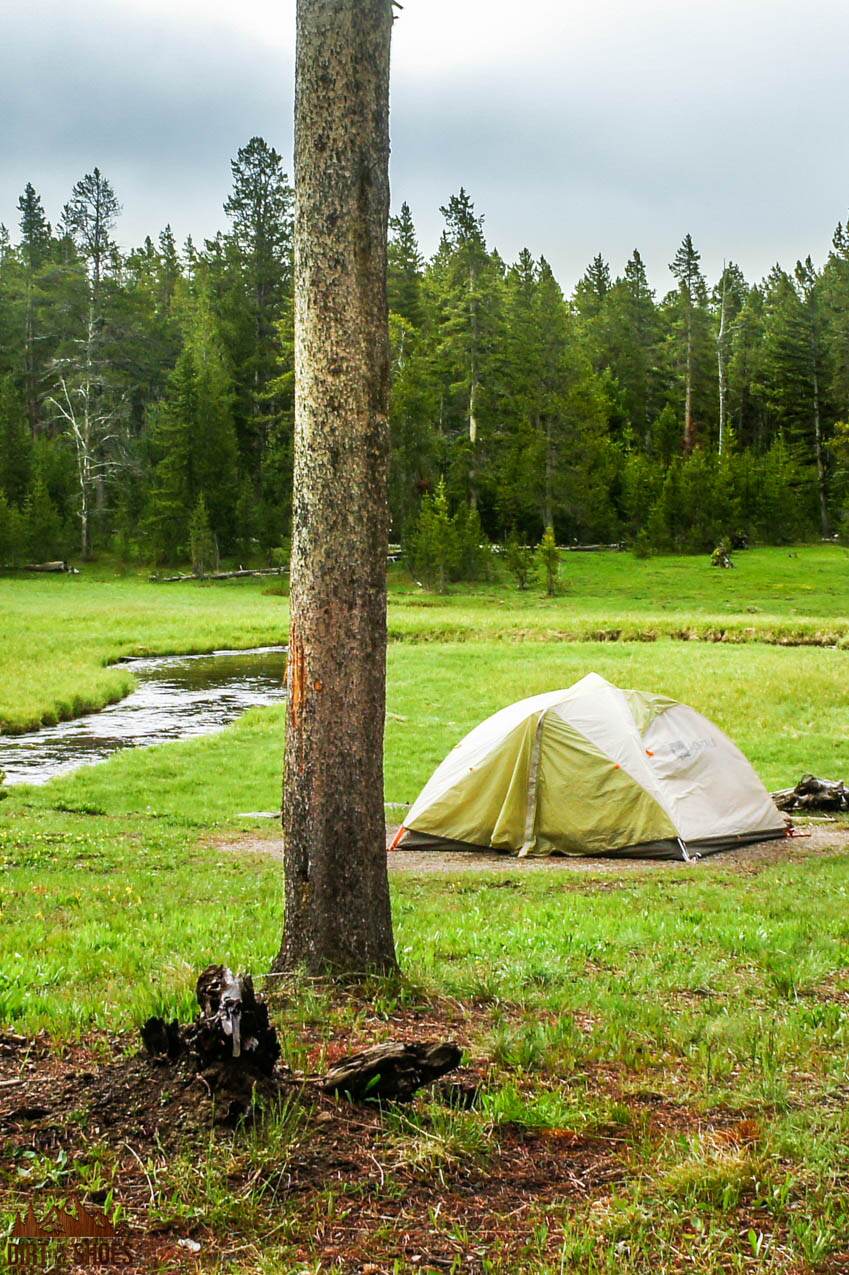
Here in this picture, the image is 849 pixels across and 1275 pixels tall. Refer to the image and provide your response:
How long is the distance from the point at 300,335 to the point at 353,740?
7.14 ft

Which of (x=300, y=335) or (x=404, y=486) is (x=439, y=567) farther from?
(x=300, y=335)

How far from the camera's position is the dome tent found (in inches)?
579

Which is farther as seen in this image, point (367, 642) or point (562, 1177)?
point (367, 642)

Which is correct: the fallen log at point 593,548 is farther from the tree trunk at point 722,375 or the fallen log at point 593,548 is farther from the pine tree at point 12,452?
the pine tree at point 12,452

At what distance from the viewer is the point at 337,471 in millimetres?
5906

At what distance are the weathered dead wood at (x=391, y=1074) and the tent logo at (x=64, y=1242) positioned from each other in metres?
1.18

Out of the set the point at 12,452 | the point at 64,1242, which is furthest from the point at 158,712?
the point at 12,452

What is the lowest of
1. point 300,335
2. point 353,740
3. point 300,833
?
point 300,833

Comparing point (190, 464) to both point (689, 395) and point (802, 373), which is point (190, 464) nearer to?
point (689, 395)

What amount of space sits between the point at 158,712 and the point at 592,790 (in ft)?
49.9

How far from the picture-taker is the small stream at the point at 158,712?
72.3 feet

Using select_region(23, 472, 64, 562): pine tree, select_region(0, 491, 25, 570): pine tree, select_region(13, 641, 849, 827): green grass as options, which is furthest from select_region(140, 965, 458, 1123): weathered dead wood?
select_region(23, 472, 64, 562): pine tree

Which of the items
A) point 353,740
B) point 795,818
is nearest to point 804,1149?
point 353,740

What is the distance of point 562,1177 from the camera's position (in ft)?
13.5
